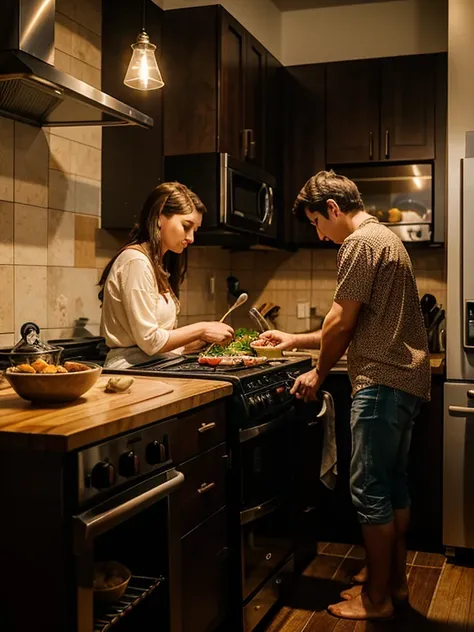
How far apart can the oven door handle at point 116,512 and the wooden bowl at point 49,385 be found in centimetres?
30

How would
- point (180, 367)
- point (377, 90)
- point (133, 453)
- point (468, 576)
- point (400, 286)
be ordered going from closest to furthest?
point (133, 453) < point (400, 286) < point (180, 367) < point (468, 576) < point (377, 90)

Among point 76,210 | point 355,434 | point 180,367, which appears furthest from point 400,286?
point 76,210

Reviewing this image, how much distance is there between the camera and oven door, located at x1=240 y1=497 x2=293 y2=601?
2586 millimetres

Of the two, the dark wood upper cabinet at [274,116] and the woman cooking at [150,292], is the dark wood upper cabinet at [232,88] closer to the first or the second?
the dark wood upper cabinet at [274,116]

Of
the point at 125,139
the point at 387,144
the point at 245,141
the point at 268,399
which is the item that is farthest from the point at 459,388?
the point at 125,139

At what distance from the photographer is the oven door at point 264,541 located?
2.59 metres

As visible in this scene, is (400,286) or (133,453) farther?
(400,286)

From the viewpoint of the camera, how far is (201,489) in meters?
2.31

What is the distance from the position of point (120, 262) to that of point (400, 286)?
3.19ft

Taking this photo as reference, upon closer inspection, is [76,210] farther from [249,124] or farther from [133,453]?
[133,453]

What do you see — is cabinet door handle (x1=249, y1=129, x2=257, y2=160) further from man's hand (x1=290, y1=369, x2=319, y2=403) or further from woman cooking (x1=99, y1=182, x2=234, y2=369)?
man's hand (x1=290, y1=369, x2=319, y2=403)

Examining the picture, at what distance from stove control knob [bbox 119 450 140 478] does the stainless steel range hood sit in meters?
1.08

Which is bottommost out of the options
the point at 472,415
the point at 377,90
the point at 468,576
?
the point at 468,576

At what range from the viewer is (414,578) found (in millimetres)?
3207
